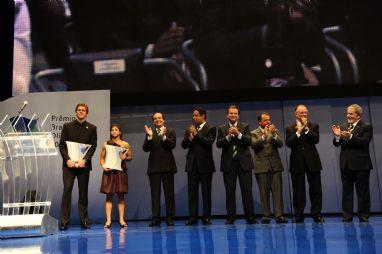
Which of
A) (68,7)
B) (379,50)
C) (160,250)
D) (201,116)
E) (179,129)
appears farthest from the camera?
(179,129)

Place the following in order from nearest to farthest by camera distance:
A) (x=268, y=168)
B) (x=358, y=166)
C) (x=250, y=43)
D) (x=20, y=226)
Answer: (x=20, y=226) → (x=358, y=166) → (x=268, y=168) → (x=250, y=43)

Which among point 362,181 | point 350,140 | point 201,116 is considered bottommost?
point 362,181

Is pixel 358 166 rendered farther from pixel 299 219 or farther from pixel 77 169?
pixel 77 169

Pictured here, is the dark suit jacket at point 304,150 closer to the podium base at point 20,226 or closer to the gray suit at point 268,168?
the gray suit at point 268,168

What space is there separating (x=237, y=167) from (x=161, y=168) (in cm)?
107

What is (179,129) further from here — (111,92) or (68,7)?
(68,7)

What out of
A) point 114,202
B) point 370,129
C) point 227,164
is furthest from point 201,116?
point 114,202

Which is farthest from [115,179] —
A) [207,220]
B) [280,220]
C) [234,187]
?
[280,220]

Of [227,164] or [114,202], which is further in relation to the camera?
[114,202]

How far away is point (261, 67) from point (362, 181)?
104 inches

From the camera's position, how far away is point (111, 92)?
325 inches

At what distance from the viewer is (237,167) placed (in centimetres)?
660

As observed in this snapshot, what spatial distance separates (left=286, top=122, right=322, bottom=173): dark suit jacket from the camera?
21.0ft

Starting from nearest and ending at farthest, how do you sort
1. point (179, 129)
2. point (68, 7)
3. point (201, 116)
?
1. point (201, 116)
2. point (68, 7)
3. point (179, 129)
